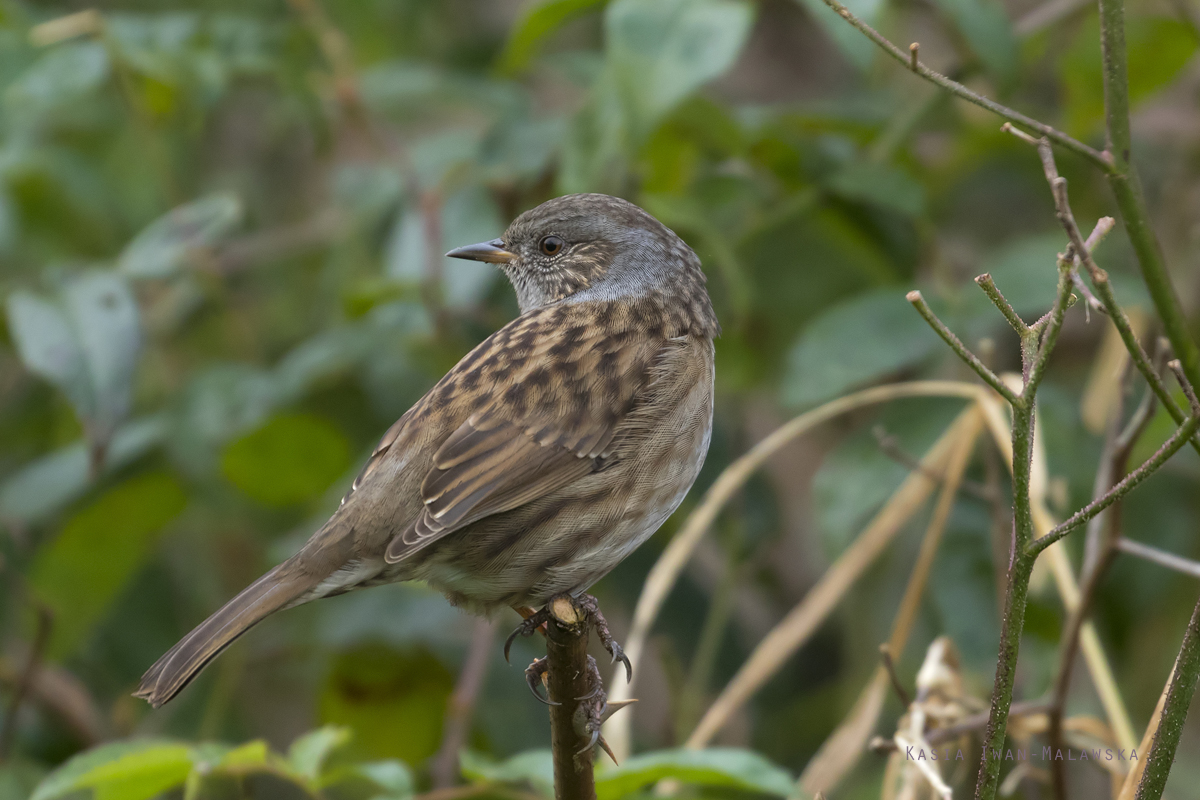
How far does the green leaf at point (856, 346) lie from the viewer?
3.24m

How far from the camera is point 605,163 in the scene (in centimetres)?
339

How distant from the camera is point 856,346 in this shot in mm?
3291

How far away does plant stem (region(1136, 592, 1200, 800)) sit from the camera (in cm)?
146

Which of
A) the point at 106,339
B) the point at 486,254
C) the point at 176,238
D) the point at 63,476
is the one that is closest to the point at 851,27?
the point at 486,254

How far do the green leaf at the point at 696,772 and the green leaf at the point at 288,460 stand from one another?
1.81m

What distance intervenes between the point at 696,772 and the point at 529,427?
771mm

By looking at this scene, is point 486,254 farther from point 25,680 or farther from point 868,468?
point 25,680

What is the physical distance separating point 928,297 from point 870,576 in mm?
1423

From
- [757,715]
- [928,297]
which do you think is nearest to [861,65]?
[928,297]

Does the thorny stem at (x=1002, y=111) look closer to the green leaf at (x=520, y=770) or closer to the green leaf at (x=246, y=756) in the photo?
the green leaf at (x=520, y=770)

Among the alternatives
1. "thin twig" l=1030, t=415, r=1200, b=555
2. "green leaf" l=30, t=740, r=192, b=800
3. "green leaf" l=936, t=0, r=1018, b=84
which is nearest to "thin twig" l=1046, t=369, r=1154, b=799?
"thin twig" l=1030, t=415, r=1200, b=555

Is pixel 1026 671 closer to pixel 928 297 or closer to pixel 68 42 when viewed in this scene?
pixel 928 297

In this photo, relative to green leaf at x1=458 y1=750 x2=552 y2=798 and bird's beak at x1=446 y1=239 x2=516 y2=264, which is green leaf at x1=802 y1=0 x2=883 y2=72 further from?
green leaf at x1=458 y1=750 x2=552 y2=798

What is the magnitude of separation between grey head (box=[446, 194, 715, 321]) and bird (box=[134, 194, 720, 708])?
12.6 inches
